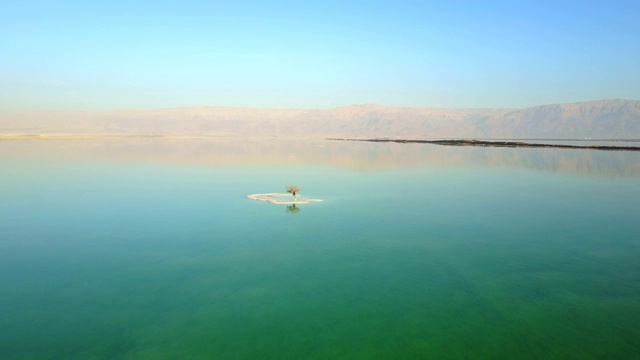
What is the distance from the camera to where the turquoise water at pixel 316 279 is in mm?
8156

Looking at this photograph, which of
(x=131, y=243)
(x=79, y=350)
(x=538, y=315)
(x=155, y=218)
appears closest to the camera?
(x=79, y=350)

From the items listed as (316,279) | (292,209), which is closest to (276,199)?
(292,209)

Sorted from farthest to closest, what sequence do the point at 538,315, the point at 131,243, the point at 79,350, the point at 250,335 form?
1. the point at 131,243
2. the point at 538,315
3. the point at 250,335
4. the point at 79,350

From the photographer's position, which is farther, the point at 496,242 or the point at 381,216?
the point at 381,216

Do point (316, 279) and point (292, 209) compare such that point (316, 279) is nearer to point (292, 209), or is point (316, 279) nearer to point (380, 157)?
point (292, 209)

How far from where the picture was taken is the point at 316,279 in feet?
37.7

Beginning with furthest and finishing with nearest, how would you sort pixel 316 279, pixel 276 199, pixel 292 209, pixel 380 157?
pixel 380 157
pixel 276 199
pixel 292 209
pixel 316 279

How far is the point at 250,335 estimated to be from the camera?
8406 millimetres

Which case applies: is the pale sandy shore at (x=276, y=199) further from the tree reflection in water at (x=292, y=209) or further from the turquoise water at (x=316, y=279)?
the turquoise water at (x=316, y=279)

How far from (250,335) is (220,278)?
3308 mm

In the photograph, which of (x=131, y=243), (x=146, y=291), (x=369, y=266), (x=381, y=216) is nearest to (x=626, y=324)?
(x=369, y=266)

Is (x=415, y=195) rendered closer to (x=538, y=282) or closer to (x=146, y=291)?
(x=538, y=282)

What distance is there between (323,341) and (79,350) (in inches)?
169

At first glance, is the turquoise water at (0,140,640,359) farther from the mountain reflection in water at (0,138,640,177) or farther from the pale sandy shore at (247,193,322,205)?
the mountain reflection in water at (0,138,640,177)
